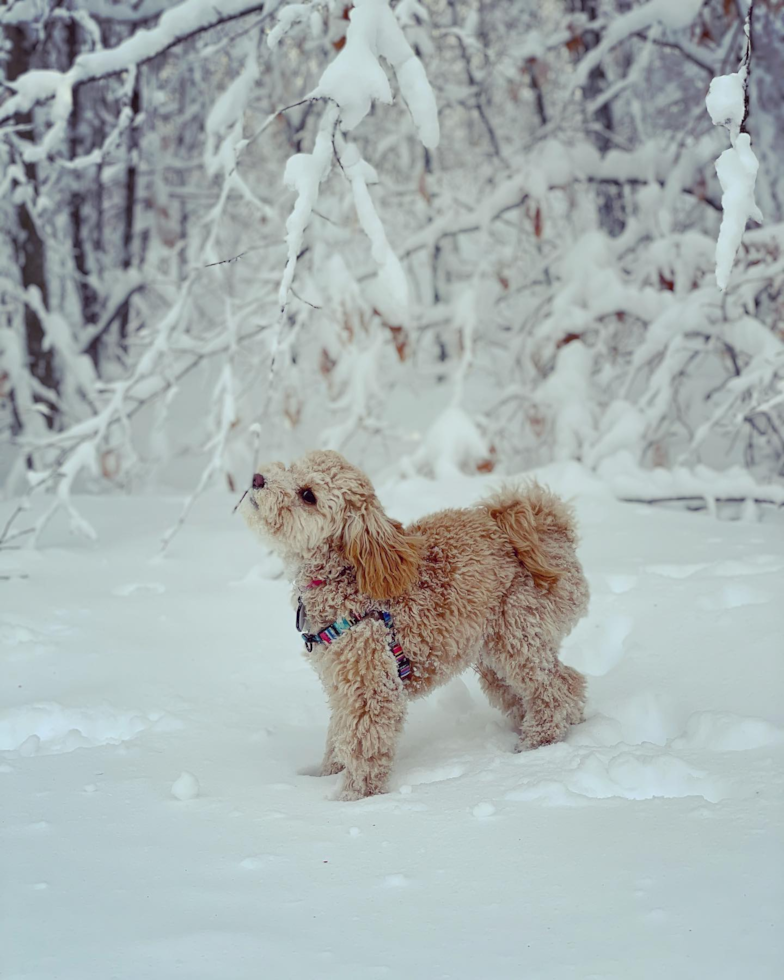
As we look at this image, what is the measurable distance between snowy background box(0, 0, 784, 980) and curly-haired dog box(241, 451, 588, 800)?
0.17 m

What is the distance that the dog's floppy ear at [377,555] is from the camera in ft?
8.06

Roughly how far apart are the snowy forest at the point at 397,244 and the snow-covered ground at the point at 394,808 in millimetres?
987

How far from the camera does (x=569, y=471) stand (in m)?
5.21

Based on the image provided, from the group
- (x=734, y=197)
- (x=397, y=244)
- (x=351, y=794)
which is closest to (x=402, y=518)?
(x=351, y=794)

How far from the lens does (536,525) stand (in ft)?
9.12

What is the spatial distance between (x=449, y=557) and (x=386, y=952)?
126 centimetres

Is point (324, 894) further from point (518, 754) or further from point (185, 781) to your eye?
point (518, 754)

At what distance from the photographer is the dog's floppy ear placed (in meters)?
2.46

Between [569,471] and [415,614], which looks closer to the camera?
[415,614]

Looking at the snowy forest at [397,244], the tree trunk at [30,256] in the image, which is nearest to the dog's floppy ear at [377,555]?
the snowy forest at [397,244]

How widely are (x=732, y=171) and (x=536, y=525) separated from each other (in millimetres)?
1227

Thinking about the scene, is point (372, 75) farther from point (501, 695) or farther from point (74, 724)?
point (74, 724)

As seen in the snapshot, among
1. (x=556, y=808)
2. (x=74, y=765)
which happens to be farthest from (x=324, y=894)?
(x=74, y=765)

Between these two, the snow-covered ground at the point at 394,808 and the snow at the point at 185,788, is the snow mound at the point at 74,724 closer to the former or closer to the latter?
→ the snow-covered ground at the point at 394,808
